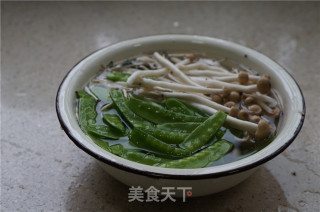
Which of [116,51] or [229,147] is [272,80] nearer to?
[229,147]

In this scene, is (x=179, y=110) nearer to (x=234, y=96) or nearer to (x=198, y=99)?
(x=198, y=99)

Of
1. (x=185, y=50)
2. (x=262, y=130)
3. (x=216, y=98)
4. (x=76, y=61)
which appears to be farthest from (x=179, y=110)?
(x=76, y=61)

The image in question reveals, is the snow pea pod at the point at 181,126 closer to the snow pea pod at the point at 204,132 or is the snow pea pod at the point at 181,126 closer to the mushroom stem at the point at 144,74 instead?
the snow pea pod at the point at 204,132

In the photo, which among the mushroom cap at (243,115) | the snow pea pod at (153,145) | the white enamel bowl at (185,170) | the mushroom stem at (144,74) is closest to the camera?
the white enamel bowl at (185,170)

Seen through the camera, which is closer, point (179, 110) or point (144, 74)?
point (179, 110)

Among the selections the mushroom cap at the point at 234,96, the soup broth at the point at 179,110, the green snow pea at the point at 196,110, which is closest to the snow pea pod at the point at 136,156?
the soup broth at the point at 179,110

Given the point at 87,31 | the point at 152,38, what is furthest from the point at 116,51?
the point at 87,31
